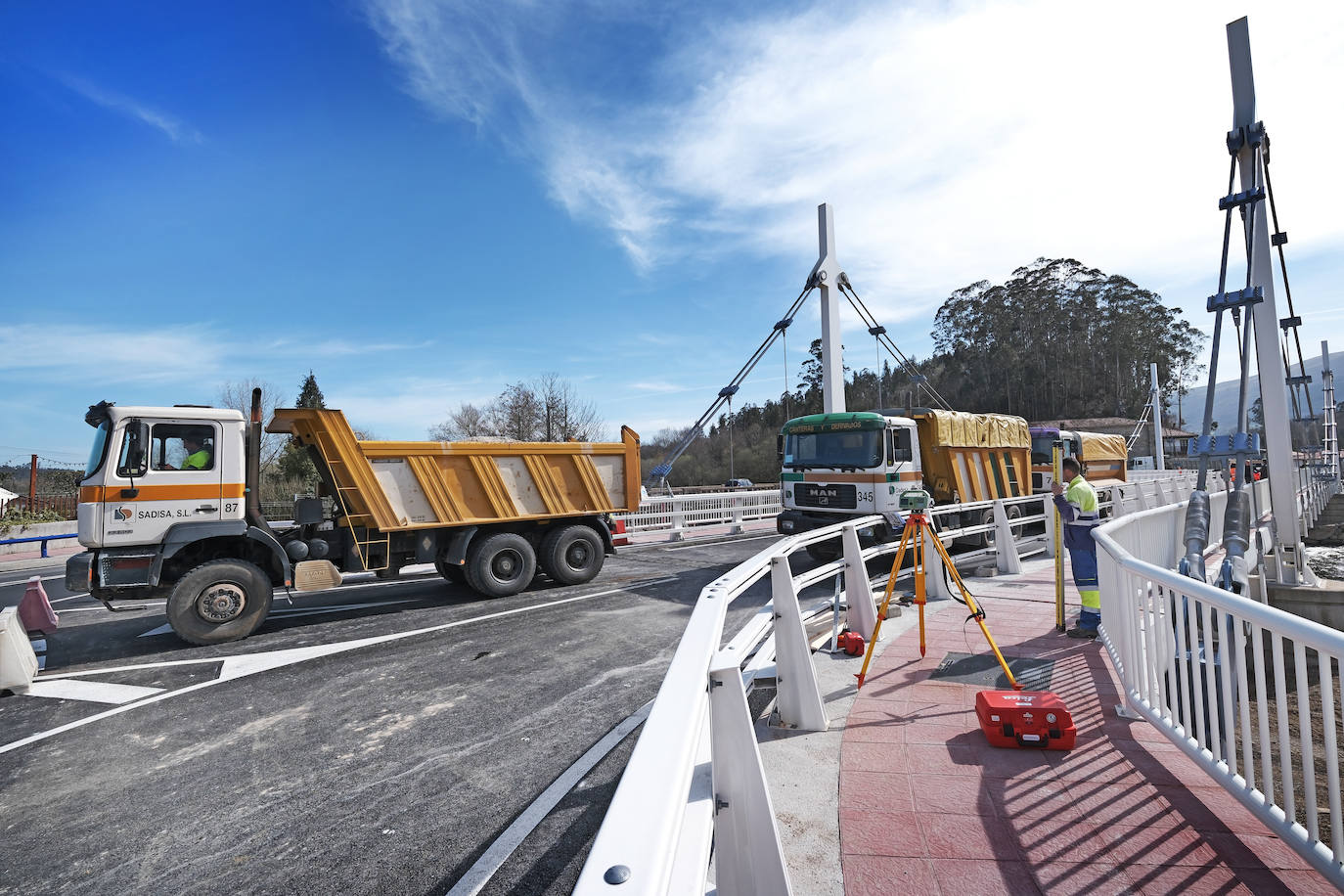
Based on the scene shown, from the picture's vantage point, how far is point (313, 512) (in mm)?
8344

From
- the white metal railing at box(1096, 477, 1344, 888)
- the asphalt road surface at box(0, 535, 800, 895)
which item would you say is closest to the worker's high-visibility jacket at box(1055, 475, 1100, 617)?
the white metal railing at box(1096, 477, 1344, 888)

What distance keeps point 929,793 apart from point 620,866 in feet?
9.25

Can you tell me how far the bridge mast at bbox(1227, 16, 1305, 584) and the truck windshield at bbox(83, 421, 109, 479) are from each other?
15035 millimetres

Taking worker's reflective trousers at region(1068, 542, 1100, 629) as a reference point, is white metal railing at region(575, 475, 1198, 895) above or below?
above

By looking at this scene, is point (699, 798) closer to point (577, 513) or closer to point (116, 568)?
point (116, 568)

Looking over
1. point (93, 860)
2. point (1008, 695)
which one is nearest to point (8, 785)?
point (93, 860)

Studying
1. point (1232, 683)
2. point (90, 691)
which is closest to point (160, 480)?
point (90, 691)

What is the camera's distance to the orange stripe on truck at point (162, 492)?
6.94m

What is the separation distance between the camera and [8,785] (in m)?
4.06

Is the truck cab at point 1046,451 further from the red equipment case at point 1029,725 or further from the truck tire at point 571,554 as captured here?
the red equipment case at point 1029,725

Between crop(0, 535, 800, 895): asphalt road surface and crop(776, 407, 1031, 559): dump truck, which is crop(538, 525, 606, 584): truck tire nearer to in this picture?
crop(0, 535, 800, 895): asphalt road surface

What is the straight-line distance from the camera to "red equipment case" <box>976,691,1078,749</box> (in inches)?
141

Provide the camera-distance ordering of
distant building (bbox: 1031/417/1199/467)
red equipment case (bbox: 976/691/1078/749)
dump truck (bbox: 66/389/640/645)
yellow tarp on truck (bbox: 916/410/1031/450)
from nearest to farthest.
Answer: red equipment case (bbox: 976/691/1078/749), dump truck (bbox: 66/389/640/645), yellow tarp on truck (bbox: 916/410/1031/450), distant building (bbox: 1031/417/1199/467)

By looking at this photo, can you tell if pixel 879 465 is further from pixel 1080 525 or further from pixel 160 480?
pixel 160 480
